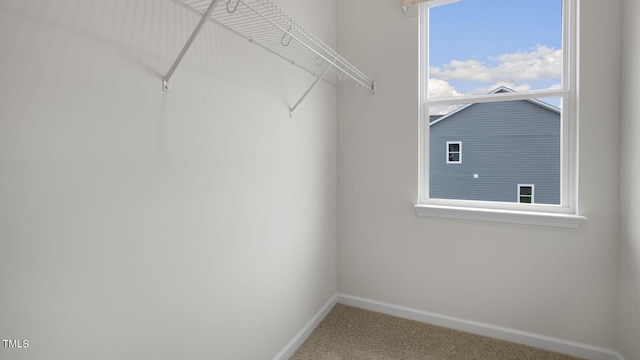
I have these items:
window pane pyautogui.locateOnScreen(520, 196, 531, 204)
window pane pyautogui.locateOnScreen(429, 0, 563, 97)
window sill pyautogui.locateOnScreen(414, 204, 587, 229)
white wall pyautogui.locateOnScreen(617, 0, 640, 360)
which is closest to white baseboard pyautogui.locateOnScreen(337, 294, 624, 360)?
white wall pyautogui.locateOnScreen(617, 0, 640, 360)

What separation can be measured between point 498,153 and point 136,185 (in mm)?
2074

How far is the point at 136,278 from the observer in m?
0.95

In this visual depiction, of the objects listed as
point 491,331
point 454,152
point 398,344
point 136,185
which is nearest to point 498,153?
point 454,152

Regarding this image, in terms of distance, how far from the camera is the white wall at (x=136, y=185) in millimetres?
Answer: 705

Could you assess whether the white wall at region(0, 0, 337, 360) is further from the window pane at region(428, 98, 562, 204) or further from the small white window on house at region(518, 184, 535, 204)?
the small white window on house at region(518, 184, 535, 204)

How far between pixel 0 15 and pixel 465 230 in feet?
7.54

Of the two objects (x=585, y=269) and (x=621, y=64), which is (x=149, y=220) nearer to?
(x=585, y=269)

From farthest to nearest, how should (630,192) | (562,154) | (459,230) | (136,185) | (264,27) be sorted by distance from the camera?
(459,230) → (562,154) → (630,192) → (264,27) → (136,185)

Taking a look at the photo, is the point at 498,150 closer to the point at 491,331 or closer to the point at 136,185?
the point at 491,331

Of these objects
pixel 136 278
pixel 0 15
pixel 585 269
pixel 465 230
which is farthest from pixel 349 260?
pixel 0 15

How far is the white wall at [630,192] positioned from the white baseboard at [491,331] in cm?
15

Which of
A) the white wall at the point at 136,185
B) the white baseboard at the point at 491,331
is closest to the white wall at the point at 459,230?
the white baseboard at the point at 491,331

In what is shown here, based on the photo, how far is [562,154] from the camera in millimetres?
1848

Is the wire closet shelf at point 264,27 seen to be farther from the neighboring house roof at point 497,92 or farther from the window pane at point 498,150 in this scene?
the window pane at point 498,150
